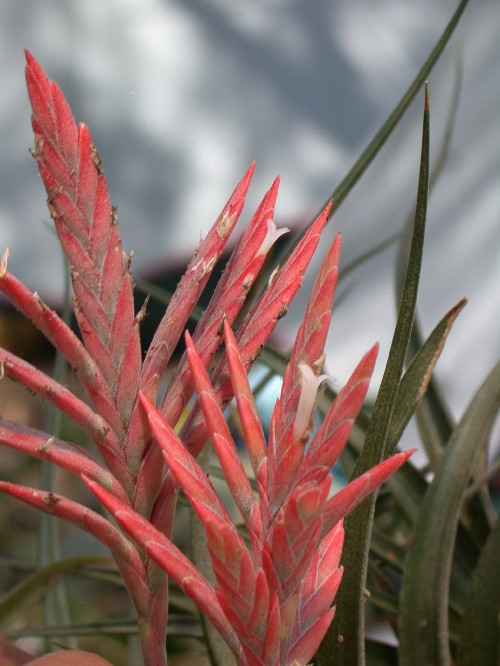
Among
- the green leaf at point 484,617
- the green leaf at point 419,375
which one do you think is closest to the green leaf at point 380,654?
the green leaf at point 484,617

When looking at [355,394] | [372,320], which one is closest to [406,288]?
[355,394]

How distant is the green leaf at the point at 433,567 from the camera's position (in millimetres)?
277

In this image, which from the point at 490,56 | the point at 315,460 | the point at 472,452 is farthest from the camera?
the point at 490,56

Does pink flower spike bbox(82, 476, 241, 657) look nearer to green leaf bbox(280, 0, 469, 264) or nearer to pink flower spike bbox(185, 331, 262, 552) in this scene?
pink flower spike bbox(185, 331, 262, 552)

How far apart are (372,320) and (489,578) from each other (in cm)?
46

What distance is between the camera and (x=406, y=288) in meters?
0.22

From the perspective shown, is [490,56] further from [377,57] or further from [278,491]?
[278,491]

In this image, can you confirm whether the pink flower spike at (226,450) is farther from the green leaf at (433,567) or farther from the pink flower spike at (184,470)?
the green leaf at (433,567)

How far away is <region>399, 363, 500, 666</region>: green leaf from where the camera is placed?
10.9 inches

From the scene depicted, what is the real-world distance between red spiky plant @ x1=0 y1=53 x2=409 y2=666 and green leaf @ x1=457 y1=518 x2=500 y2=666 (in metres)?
0.15

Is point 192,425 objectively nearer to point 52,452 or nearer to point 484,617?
point 52,452

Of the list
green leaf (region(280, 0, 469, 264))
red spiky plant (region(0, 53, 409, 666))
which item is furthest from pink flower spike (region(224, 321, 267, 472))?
green leaf (region(280, 0, 469, 264))

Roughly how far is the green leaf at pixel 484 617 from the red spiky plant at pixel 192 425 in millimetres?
152

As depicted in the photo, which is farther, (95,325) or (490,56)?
(490,56)
